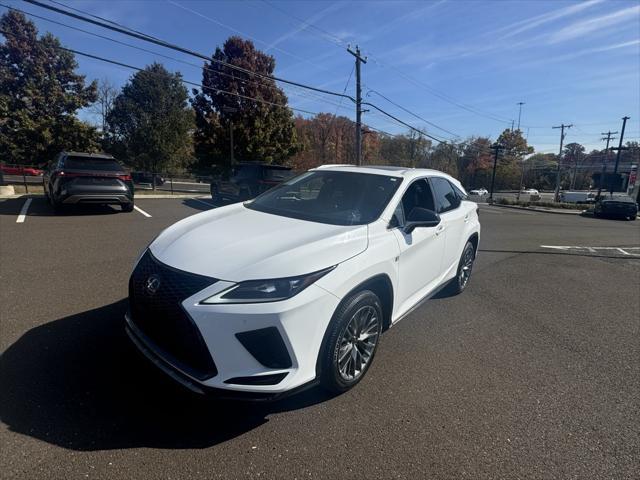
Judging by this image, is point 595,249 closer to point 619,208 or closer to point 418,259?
point 418,259

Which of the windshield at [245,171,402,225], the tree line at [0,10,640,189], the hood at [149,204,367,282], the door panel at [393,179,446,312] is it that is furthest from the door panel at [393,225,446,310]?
the tree line at [0,10,640,189]

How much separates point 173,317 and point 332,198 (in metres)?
1.99

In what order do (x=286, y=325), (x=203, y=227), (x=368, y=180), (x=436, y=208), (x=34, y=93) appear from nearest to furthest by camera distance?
(x=286, y=325)
(x=203, y=227)
(x=368, y=180)
(x=436, y=208)
(x=34, y=93)

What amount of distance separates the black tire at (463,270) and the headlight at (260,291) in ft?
10.4

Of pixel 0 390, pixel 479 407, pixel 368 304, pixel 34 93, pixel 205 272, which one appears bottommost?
pixel 479 407

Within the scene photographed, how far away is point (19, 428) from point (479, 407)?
3060 mm

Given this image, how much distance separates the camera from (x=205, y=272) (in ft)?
7.31

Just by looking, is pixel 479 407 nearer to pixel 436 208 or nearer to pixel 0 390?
pixel 436 208

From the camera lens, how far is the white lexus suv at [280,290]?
83.0 inches

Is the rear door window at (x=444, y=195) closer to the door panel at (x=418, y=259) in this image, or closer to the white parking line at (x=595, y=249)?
the door panel at (x=418, y=259)

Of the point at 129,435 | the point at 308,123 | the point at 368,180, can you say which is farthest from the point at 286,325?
the point at 308,123

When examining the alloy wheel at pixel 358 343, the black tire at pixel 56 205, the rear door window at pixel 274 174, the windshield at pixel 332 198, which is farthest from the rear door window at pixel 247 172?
the alloy wheel at pixel 358 343

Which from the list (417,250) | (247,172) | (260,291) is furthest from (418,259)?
Answer: (247,172)

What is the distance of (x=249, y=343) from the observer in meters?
2.11
